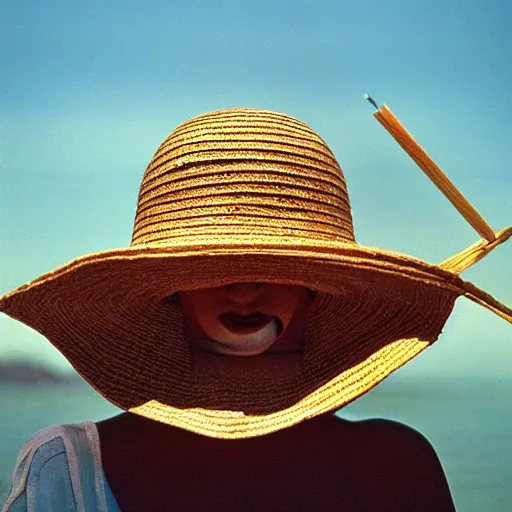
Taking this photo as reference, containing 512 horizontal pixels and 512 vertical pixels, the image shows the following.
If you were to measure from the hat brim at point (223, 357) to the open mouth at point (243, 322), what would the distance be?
55mm

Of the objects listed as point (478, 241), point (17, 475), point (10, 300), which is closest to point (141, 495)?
point (17, 475)

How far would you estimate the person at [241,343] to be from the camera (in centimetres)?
93

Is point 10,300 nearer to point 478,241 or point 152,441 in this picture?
point 152,441

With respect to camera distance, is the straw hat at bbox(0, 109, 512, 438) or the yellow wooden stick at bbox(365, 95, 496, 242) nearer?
the straw hat at bbox(0, 109, 512, 438)

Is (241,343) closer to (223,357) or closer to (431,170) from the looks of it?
(223,357)

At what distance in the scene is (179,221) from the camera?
1.00m

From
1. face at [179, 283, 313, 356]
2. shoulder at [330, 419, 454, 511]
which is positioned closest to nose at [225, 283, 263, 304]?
face at [179, 283, 313, 356]

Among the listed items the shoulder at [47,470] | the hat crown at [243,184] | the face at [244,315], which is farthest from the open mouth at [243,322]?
the shoulder at [47,470]

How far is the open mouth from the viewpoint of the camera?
3.24 ft

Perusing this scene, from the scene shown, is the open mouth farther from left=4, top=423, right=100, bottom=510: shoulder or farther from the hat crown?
left=4, top=423, right=100, bottom=510: shoulder

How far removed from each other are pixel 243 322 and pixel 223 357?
7 cm

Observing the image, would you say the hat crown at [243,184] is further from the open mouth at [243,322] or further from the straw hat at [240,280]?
the open mouth at [243,322]

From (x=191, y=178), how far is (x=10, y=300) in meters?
0.32

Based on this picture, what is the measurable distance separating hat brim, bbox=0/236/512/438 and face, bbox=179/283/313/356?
0.03m
